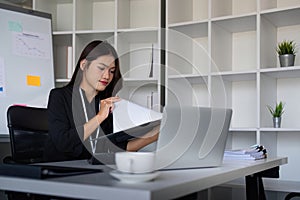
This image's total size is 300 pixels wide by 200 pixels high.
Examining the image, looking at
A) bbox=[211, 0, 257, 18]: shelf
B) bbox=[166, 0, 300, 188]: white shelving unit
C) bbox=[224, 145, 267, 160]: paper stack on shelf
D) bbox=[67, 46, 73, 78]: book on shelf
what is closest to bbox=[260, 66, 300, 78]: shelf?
bbox=[166, 0, 300, 188]: white shelving unit

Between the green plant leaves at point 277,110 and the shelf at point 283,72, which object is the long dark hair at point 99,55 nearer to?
the shelf at point 283,72

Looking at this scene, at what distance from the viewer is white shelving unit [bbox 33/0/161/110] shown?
3.24 meters

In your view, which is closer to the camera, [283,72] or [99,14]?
[283,72]

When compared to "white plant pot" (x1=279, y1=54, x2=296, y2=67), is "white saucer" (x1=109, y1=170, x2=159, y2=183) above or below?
→ below

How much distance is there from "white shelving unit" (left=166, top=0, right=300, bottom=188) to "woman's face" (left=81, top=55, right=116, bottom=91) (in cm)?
116

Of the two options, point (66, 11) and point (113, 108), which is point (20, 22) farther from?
point (113, 108)

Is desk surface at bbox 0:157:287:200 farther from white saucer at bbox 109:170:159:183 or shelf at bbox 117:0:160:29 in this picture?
shelf at bbox 117:0:160:29

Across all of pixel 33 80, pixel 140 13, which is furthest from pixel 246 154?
pixel 140 13

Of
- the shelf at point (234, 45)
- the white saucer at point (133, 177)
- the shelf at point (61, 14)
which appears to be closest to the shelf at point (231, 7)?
the shelf at point (234, 45)

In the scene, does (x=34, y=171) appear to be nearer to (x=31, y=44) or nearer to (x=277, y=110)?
(x=277, y=110)

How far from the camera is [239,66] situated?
3.14m

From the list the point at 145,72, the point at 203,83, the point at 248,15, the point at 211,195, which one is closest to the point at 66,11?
the point at 145,72

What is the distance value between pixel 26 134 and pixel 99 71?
24.1 inches

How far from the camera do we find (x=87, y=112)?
75.0 inches
